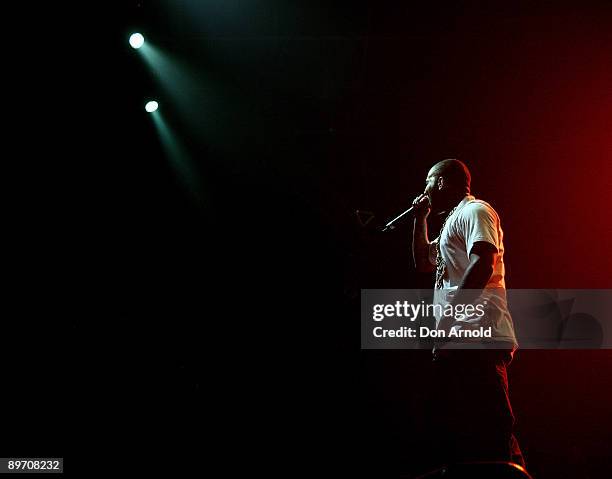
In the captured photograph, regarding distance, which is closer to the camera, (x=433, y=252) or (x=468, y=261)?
(x=468, y=261)

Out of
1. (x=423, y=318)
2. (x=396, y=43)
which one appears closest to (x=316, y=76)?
(x=396, y=43)

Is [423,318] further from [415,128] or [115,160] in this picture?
[115,160]

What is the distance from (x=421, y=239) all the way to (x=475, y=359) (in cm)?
88

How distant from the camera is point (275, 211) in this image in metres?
3.98

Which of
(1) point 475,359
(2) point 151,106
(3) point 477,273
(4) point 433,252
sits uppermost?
(2) point 151,106

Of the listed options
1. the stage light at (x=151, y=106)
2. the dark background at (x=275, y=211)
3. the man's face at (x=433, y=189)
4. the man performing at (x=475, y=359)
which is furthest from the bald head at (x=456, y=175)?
the stage light at (x=151, y=106)

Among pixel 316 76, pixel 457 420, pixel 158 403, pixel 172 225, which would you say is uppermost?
pixel 316 76

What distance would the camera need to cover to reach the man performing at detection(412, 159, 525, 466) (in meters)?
1.97

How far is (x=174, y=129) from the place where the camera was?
3.99 metres

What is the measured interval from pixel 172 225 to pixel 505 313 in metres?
2.56

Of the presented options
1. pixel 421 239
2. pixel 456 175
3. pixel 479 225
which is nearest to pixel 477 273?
pixel 479 225

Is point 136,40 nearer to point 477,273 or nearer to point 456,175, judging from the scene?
point 456,175

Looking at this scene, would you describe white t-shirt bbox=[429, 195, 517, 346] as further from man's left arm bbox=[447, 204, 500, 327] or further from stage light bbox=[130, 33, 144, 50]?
stage light bbox=[130, 33, 144, 50]

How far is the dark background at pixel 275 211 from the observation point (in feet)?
10.0
